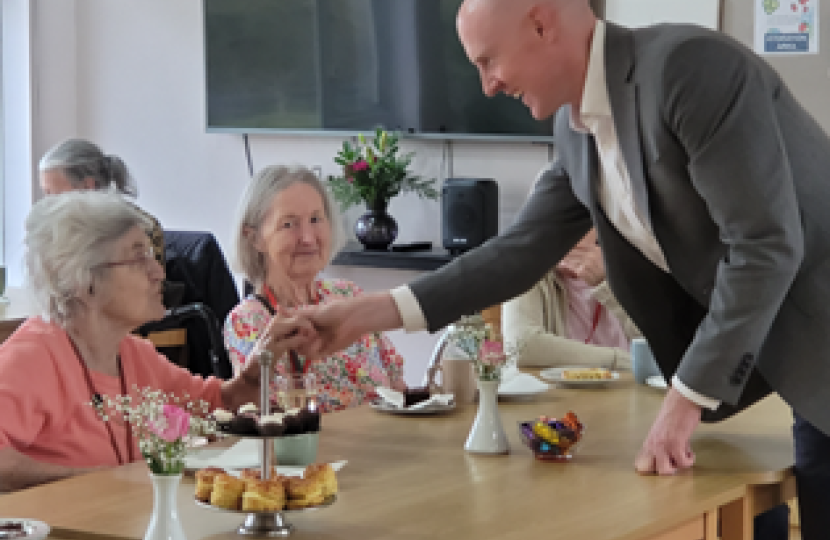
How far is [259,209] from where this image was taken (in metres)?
3.10

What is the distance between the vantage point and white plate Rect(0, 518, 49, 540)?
1.55 metres

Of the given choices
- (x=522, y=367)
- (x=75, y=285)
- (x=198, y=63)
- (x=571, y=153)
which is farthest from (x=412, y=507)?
(x=198, y=63)

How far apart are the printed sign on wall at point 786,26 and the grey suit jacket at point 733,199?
2.70 meters

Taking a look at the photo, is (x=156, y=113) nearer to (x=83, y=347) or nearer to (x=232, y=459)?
(x=83, y=347)

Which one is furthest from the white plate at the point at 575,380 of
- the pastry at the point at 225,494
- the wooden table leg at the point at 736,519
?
the pastry at the point at 225,494

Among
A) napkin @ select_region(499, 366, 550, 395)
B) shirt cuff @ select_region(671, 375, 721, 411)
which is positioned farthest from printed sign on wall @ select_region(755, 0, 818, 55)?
shirt cuff @ select_region(671, 375, 721, 411)

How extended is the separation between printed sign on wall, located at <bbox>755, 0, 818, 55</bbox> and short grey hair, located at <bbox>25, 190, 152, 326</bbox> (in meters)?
2.83

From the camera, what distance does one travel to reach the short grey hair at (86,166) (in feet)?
15.3

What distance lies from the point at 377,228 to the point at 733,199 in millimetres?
3402

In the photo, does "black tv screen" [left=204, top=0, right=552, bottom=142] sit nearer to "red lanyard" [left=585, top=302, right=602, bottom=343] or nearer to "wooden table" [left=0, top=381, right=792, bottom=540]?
"red lanyard" [left=585, top=302, right=602, bottom=343]

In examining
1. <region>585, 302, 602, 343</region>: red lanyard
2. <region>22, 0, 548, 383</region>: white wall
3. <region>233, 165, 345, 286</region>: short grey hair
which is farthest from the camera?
<region>22, 0, 548, 383</region>: white wall

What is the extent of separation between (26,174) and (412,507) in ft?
16.8

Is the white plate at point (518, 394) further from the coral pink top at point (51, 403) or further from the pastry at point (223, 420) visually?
the pastry at point (223, 420)


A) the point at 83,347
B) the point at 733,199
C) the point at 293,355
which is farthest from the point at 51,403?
the point at 733,199
